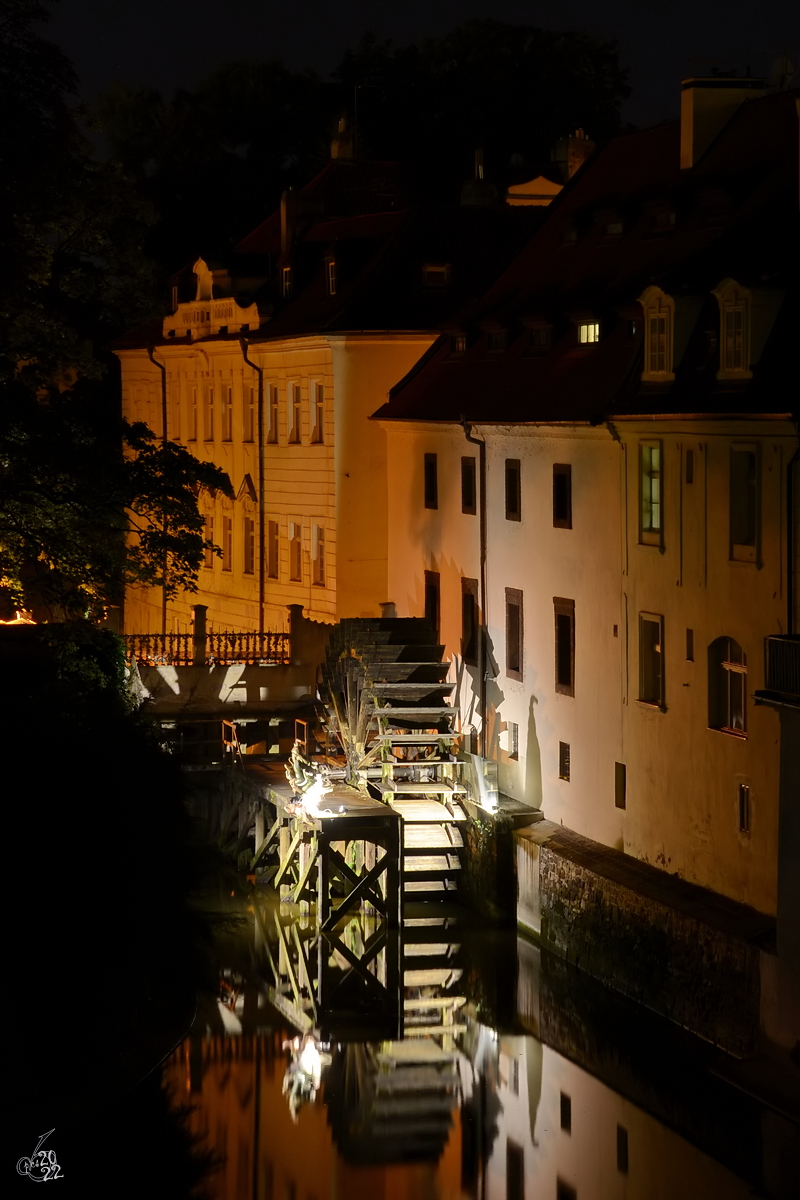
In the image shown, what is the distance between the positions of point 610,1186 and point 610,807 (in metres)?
7.82

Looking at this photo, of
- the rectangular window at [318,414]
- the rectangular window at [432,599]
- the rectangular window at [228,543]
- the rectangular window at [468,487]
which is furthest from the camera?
the rectangular window at [228,543]

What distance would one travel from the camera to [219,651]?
139ft

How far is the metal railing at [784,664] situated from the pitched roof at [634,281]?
2.94 meters

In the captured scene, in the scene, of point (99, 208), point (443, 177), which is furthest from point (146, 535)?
point (443, 177)

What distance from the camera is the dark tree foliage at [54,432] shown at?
2647 cm

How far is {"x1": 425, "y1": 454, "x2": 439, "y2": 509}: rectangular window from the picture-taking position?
38219 millimetres

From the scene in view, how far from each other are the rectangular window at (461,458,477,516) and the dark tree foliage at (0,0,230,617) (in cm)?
753

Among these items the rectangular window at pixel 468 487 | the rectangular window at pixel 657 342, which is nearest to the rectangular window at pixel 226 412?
the rectangular window at pixel 468 487

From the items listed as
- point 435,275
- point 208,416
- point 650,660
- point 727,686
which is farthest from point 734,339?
point 208,416

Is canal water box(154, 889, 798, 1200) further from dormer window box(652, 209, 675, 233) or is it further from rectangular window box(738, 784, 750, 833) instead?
dormer window box(652, 209, 675, 233)

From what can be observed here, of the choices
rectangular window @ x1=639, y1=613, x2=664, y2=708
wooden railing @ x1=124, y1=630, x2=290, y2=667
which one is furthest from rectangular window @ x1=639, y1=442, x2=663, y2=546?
wooden railing @ x1=124, y1=630, x2=290, y2=667

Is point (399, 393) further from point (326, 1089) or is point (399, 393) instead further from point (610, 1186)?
point (610, 1186)

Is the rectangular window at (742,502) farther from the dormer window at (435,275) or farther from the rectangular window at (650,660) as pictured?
the dormer window at (435,275)

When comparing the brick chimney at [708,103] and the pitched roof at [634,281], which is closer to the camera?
the pitched roof at [634,281]
